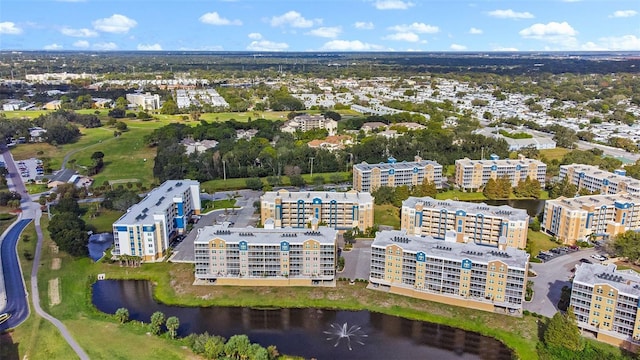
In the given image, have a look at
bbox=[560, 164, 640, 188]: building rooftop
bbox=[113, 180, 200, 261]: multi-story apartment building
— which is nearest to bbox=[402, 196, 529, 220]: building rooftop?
bbox=[560, 164, 640, 188]: building rooftop

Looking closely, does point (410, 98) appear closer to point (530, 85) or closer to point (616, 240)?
point (530, 85)

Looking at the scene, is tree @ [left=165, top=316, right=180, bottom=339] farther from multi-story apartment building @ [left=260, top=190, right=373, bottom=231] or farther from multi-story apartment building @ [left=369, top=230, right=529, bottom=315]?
multi-story apartment building @ [left=260, top=190, right=373, bottom=231]

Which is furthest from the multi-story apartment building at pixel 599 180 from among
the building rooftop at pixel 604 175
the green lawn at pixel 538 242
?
the green lawn at pixel 538 242

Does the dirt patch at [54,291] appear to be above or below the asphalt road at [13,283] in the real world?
below

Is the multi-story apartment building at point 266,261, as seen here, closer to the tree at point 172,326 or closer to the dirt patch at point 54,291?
the tree at point 172,326

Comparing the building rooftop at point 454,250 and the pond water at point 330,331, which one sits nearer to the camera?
the pond water at point 330,331

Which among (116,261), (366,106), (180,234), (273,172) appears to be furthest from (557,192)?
(366,106)
